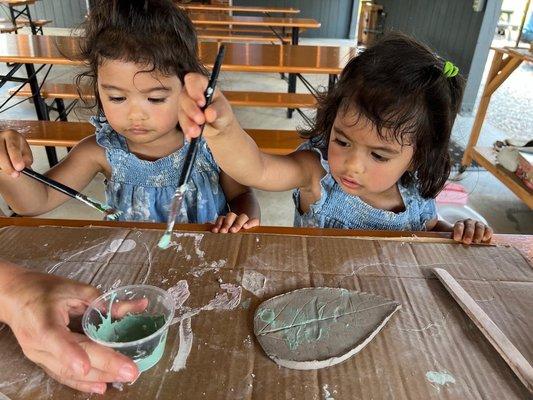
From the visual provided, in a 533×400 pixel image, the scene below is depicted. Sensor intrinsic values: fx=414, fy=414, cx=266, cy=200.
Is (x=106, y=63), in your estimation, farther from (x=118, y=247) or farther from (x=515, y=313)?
(x=515, y=313)

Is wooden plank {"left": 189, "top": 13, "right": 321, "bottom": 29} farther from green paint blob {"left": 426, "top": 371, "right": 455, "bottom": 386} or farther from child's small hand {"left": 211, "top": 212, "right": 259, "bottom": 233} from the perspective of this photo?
green paint blob {"left": 426, "top": 371, "right": 455, "bottom": 386}

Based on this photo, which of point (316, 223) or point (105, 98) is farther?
point (316, 223)

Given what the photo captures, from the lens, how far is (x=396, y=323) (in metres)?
0.65

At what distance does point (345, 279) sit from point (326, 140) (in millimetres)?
510

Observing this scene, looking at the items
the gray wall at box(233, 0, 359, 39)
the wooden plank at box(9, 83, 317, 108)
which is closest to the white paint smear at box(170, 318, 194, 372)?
the wooden plank at box(9, 83, 317, 108)

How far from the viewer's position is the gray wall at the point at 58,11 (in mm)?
8023

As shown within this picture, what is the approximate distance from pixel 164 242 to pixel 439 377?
0.48m

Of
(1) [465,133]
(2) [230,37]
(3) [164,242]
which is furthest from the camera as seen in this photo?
(2) [230,37]

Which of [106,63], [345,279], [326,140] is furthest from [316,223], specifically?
[106,63]

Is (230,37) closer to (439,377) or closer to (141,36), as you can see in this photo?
(141,36)

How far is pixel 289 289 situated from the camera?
27.9 inches

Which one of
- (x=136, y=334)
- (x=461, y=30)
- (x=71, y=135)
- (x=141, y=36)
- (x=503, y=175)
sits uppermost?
(x=141, y=36)

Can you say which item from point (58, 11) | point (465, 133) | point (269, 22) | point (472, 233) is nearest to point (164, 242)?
point (472, 233)

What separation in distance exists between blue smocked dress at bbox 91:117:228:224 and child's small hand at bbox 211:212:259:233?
0.37m
